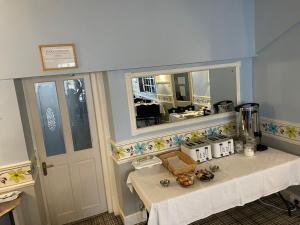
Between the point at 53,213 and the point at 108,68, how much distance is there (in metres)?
1.78

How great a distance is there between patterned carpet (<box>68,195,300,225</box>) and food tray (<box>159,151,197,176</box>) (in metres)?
0.77

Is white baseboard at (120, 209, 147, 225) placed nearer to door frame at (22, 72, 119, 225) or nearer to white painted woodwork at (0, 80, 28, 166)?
door frame at (22, 72, 119, 225)

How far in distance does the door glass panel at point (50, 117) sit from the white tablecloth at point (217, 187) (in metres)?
0.93

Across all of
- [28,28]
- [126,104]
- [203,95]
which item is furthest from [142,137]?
[28,28]

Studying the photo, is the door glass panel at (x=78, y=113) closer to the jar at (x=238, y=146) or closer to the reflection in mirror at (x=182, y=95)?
the reflection in mirror at (x=182, y=95)

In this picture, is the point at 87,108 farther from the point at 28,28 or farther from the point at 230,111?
the point at 230,111

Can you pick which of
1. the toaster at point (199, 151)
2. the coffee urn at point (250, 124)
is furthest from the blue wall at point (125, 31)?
the toaster at point (199, 151)

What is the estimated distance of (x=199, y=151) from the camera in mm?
2580

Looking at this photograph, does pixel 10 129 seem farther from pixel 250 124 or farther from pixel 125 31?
pixel 250 124

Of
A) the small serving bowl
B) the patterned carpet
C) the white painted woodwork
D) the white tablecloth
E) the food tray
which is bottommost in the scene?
the patterned carpet

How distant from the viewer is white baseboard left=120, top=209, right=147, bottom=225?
109 inches

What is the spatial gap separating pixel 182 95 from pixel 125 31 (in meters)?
0.99

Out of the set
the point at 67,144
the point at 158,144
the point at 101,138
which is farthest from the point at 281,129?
the point at 67,144

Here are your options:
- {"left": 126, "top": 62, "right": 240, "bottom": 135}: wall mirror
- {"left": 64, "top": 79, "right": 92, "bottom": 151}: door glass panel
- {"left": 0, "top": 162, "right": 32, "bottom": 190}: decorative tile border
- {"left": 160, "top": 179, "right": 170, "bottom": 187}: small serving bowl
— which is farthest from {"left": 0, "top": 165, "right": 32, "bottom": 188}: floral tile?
{"left": 160, "top": 179, "right": 170, "bottom": 187}: small serving bowl
